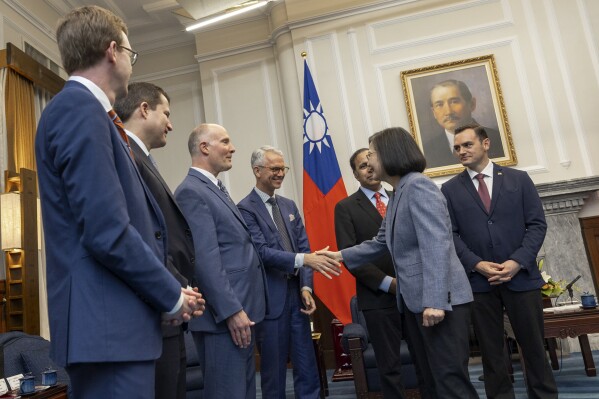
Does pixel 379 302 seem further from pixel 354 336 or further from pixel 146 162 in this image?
pixel 146 162

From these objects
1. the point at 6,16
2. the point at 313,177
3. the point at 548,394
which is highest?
the point at 6,16

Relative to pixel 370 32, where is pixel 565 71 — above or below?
below

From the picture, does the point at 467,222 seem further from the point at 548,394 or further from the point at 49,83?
the point at 49,83

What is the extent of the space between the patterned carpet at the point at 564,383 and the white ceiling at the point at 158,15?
4.00 metres

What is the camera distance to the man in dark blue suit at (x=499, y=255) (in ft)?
8.79

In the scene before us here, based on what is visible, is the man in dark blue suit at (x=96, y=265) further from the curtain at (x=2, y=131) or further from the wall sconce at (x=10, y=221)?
the curtain at (x=2, y=131)

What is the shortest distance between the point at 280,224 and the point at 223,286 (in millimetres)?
1007

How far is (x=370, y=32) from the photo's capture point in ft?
18.9

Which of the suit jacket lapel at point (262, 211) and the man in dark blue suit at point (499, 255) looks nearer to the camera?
the man in dark blue suit at point (499, 255)

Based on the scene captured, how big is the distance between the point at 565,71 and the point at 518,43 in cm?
57

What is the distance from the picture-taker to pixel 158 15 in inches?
252

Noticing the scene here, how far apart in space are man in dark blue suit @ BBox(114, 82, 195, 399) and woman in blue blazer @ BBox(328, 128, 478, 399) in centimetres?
94

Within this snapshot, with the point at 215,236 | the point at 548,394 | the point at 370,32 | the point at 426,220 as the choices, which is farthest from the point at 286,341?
the point at 370,32

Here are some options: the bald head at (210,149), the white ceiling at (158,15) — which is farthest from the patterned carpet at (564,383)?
the white ceiling at (158,15)
